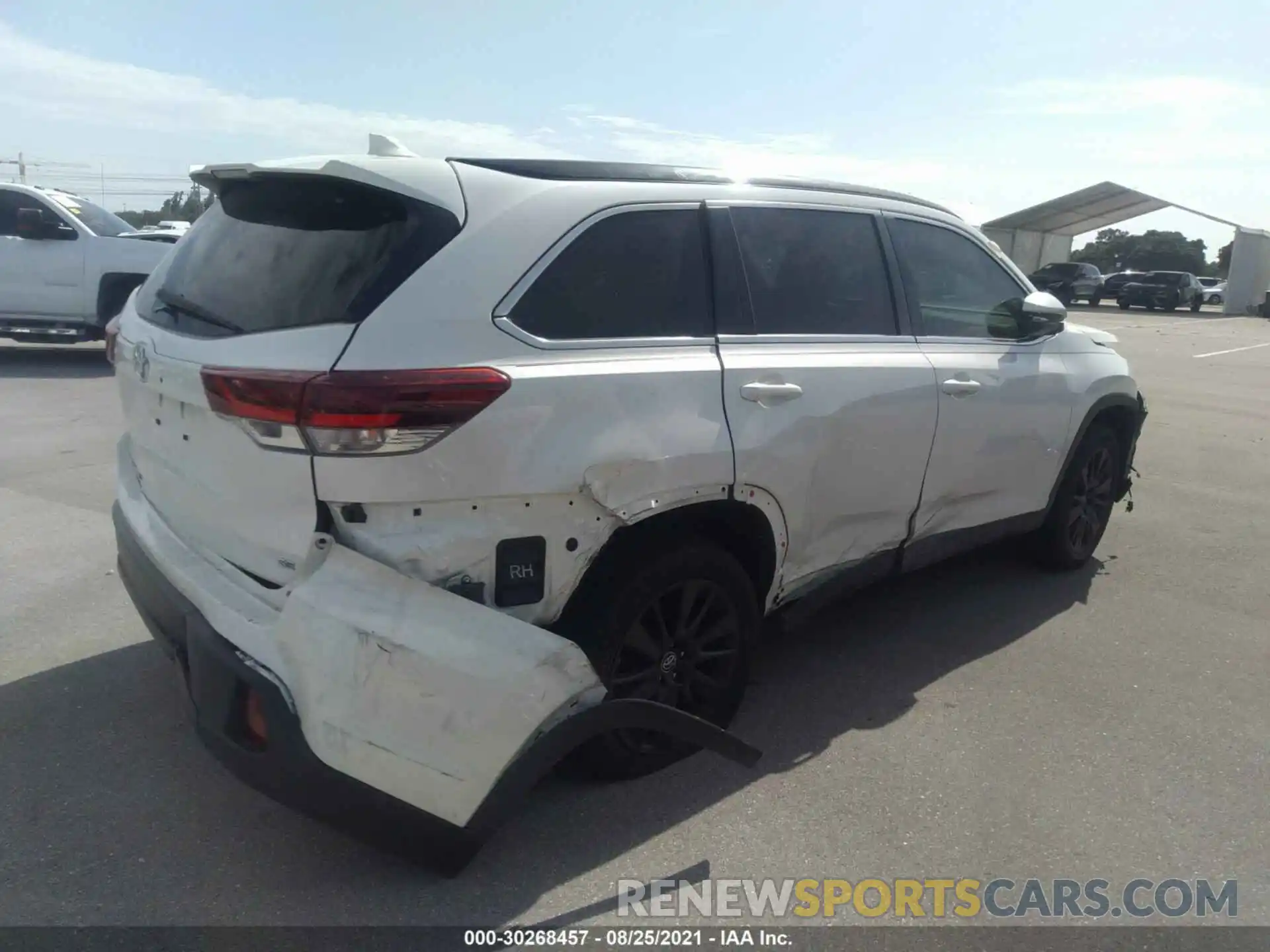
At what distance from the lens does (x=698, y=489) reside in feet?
10.6

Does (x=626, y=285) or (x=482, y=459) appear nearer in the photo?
(x=482, y=459)

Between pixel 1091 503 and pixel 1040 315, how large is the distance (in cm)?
134

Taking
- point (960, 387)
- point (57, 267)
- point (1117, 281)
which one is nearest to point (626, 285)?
point (960, 387)

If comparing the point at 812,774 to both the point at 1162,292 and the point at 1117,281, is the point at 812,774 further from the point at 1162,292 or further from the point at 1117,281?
the point at 1117,281

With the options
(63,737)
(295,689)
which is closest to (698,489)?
(295,689)

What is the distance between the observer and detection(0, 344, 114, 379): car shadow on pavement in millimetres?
11375

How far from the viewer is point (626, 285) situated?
322 centimetres

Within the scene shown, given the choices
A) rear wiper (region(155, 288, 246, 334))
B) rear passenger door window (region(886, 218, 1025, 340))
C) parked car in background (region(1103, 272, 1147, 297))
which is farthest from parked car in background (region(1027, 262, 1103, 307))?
rear wiper (region(155, 288, 246, 334))

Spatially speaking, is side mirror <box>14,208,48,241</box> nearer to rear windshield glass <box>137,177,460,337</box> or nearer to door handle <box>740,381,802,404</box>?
rear windshield glass <box>137,177,460,337</box>

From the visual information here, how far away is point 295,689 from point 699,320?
1647 millimetres

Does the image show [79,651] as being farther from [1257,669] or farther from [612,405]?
[1257,669]

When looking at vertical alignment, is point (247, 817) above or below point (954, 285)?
below

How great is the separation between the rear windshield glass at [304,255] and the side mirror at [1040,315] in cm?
293

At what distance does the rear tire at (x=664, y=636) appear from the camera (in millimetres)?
3064
